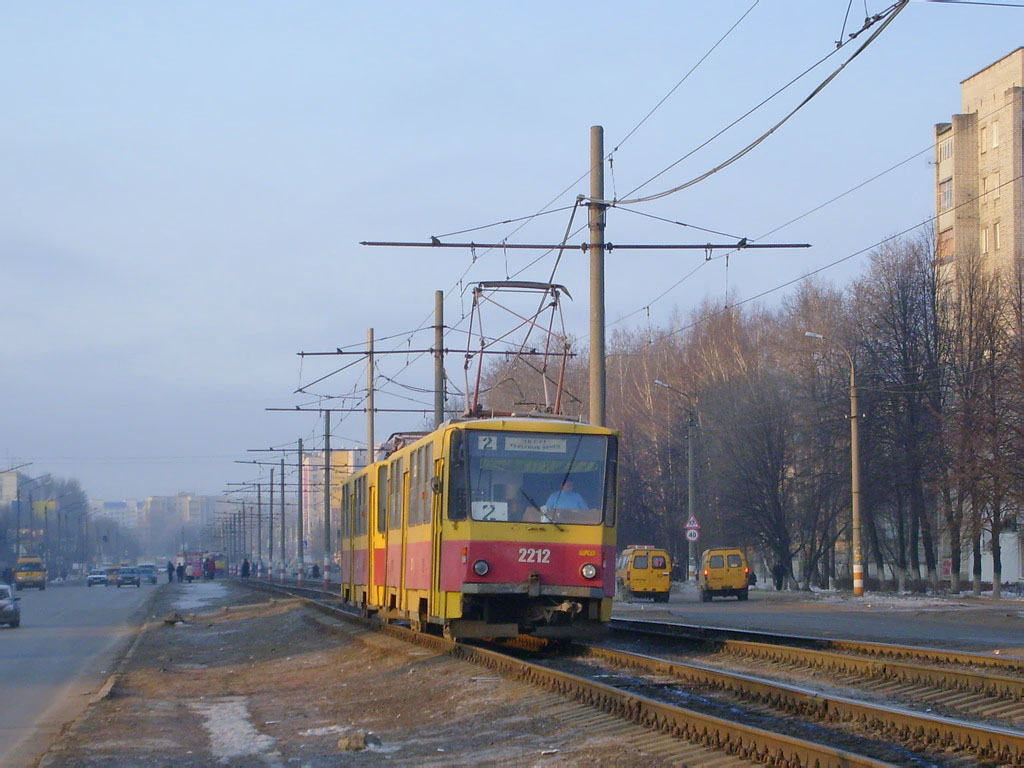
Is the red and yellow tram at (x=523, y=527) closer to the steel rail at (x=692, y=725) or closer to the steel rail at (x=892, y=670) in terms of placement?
the steel rail at (x=692, y=725)

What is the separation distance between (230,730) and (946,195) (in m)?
54.1

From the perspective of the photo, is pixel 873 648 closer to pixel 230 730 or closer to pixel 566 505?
pixel 566 505

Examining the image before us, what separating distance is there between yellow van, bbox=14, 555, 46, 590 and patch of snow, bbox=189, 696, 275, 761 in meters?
70.8

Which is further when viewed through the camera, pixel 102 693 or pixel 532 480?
pixel 532 480

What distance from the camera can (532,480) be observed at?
1625 cm

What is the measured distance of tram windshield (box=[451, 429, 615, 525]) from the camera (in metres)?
16.1

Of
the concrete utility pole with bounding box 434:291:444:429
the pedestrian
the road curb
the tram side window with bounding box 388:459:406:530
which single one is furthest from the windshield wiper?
the pedestrian

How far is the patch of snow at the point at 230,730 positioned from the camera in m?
10.6

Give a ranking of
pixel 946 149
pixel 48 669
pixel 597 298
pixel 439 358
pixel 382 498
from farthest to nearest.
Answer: pixel 946 149 → pixel 439 358 → pixel 382 498 → pixel 48 669 → pixel 597 298

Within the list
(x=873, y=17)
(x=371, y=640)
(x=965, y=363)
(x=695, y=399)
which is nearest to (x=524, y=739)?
(x=873, y=17)

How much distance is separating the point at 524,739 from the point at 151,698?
23.7 ft

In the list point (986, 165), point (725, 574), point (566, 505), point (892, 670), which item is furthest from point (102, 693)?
point (986, 165)

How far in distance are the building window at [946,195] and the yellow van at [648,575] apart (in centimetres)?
2679

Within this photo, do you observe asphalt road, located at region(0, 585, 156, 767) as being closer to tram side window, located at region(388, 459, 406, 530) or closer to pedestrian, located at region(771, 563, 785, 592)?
tram side window, located at region(388, 459, 406, 530)
